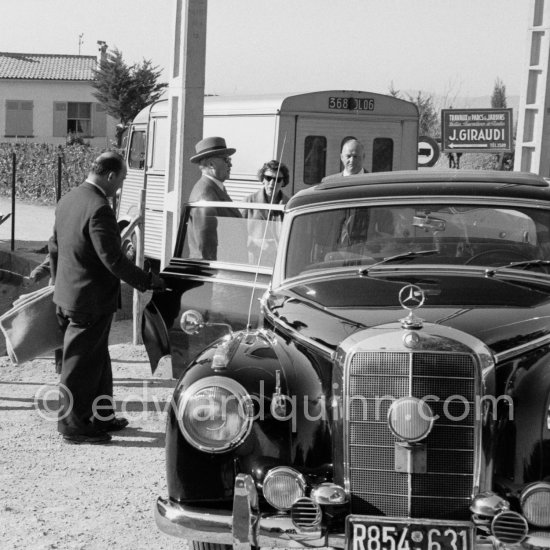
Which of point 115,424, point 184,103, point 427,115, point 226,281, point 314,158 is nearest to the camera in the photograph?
point 226,281

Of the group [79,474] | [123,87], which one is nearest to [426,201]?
[79,474]

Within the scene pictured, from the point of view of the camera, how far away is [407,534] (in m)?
3.99

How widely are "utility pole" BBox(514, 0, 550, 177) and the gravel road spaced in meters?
5.33

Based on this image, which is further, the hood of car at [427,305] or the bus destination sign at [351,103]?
the bus destination sign at [351,103]

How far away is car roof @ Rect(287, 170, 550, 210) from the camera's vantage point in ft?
18.1

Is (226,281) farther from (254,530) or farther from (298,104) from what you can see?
(298,104)

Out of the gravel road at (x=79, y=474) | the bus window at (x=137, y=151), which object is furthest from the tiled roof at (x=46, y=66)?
the gravel road at (x=79, y=474)

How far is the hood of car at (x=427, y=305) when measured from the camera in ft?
15.0

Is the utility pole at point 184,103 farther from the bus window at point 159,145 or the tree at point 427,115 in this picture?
the tree at point 427,115

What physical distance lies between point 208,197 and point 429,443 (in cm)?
457

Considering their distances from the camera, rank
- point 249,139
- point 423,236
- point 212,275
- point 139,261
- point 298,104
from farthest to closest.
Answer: point 249,139
point 298,104
point 139,261
point 212,275
point 423,236

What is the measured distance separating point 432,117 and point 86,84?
24.7 metres

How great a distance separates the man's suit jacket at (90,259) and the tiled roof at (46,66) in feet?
183

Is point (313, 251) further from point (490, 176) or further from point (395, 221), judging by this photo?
point (490, 176)
